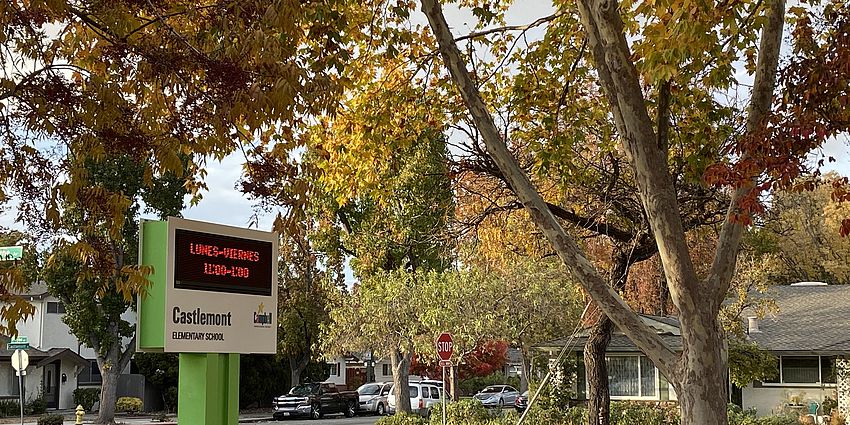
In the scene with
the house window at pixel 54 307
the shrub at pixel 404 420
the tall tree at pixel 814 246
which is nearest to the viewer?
the shrub at pixel 404 420

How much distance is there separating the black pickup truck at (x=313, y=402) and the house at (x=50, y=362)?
29.0ft

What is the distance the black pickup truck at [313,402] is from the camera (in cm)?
4378

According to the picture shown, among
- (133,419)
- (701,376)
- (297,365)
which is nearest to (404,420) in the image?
(133,419)

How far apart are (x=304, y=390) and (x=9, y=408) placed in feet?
40.4

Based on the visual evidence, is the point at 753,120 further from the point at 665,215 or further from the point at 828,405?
the point at 828,405

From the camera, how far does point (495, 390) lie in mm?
53875

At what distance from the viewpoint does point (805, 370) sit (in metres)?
32.3

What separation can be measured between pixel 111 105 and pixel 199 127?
718mm

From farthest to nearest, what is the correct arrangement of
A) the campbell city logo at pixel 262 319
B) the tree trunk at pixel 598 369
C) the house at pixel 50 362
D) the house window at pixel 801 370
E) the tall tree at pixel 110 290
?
the house at pixel 50 362 < the tall tree at pixel 110 290 < the house window at pixel 801 370 < the tree trunk at pixel 598 369 < the campbell city logo at pixel 262 319

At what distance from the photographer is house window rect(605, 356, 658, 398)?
30172mm

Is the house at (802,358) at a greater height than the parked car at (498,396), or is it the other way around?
the house at (802,358)

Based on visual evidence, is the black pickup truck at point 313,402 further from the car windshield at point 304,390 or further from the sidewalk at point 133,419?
the sidewalk at point 133,419

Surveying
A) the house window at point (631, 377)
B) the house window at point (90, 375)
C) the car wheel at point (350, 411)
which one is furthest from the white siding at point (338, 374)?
the house window at point (631, 377)

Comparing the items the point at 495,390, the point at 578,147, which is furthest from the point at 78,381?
the point at 578,147
